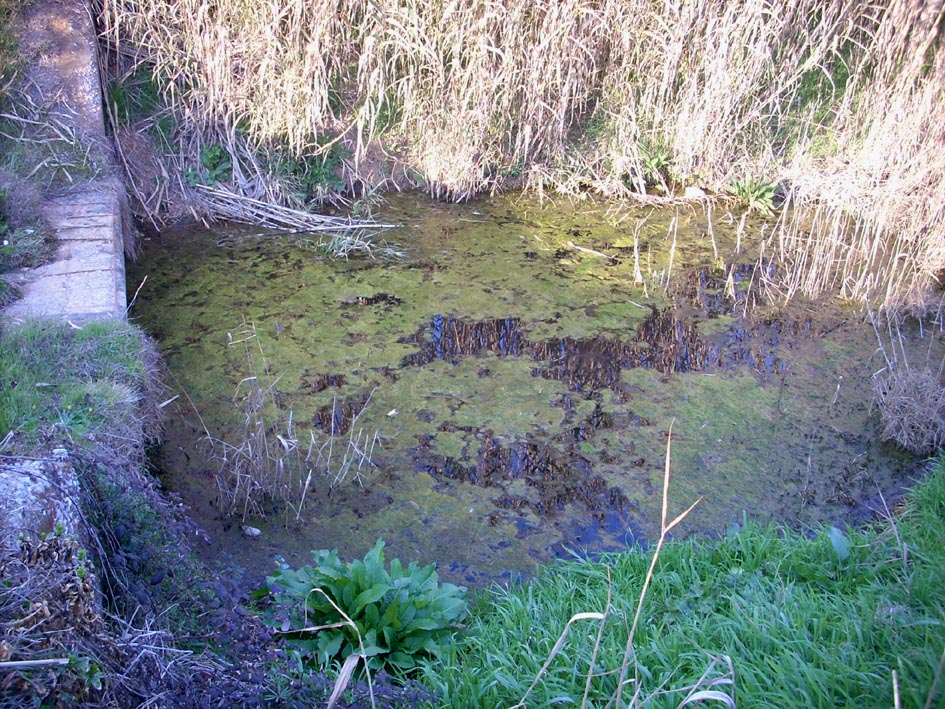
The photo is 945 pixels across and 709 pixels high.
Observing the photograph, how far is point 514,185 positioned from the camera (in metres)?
5.73

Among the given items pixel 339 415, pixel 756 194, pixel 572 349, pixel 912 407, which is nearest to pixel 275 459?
pixel 339 415

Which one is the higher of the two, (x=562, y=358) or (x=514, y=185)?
(x=514, y=185)

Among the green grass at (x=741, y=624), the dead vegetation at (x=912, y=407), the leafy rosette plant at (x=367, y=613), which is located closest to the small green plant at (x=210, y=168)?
the leafy rosette plant at (x=367, y=613)

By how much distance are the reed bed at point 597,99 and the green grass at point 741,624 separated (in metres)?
2.28

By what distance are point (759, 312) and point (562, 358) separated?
122 cm

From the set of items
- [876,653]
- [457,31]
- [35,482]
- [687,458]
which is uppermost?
[457,31]

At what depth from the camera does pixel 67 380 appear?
2.93 metres

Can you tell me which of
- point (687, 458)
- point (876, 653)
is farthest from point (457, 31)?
point (876, 653)

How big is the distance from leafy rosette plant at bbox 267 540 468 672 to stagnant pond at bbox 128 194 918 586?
0.38 meters

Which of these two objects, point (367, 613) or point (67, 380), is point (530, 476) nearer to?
point (367, 613)

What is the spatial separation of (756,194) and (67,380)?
4.41 metres

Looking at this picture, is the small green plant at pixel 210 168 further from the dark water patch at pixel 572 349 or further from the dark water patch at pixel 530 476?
the dark water patch at pixel 530 476

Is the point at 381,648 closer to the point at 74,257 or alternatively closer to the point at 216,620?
the point at 216,620

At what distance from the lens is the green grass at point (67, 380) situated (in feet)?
8.59
